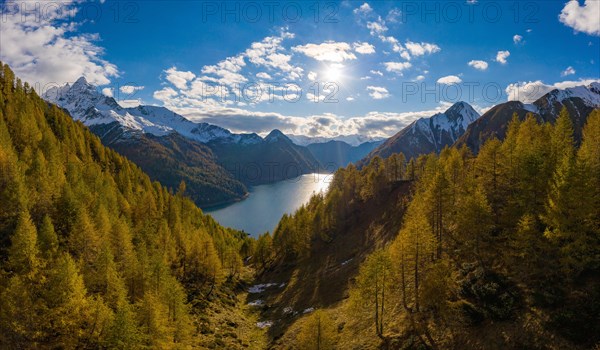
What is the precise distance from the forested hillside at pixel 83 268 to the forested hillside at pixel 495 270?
1827 centimetres

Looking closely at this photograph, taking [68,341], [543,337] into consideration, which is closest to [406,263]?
[543,337]

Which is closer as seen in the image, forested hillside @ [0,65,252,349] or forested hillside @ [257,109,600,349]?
forested hillside @ [257,109,600,349]

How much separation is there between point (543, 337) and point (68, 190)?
6733 centimetres

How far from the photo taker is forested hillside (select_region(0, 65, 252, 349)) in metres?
31.7

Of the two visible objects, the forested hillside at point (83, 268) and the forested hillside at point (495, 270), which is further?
the forested hillside at point (83, 268)

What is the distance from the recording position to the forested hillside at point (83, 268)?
31.7 meters

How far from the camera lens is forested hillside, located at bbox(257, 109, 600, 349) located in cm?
2938

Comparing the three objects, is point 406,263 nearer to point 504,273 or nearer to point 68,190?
point 504,273

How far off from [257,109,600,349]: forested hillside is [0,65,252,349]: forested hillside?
18.3 metres

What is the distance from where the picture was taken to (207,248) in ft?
234

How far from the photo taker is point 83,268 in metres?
41.9

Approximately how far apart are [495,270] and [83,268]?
175 ft

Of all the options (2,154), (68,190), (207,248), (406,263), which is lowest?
(207,248)

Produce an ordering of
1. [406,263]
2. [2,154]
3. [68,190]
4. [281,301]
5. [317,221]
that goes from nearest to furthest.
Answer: [406,263] → [2,154] → [68,190] → [281,301] → [317,221]
